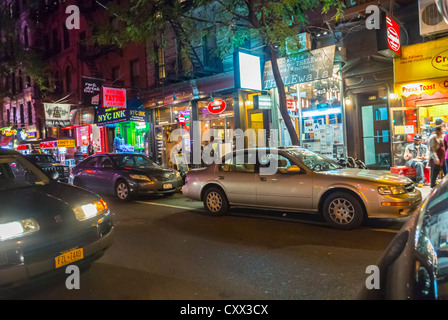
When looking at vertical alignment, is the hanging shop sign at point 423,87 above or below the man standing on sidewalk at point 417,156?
above

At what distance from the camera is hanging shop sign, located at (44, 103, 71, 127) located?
Answer: 2290 centimetres

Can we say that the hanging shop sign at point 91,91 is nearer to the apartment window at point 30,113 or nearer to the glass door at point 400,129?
the apartment window at point 30,113

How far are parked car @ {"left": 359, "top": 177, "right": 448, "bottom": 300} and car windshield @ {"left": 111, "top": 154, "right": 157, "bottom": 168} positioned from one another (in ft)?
32.8

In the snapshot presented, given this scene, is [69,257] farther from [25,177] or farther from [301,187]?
[301,187]

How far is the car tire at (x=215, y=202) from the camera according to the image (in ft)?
25.9

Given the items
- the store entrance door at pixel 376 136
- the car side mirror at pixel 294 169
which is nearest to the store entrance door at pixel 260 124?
the store entrance door at pixel 376 136

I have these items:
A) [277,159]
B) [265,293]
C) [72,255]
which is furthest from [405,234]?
[277,159]

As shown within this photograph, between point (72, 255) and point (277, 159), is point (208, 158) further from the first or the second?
point (72, 255)

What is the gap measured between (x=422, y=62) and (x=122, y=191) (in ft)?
34.6

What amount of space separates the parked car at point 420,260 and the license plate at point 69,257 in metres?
3.14

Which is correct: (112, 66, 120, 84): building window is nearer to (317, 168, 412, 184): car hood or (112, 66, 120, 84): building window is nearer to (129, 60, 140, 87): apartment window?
(129, 60, 140, 87): apartment window

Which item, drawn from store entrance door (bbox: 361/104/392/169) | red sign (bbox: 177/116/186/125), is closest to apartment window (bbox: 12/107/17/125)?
red sign (bbox: 177/116/186/125)

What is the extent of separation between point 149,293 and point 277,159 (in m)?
4.39
